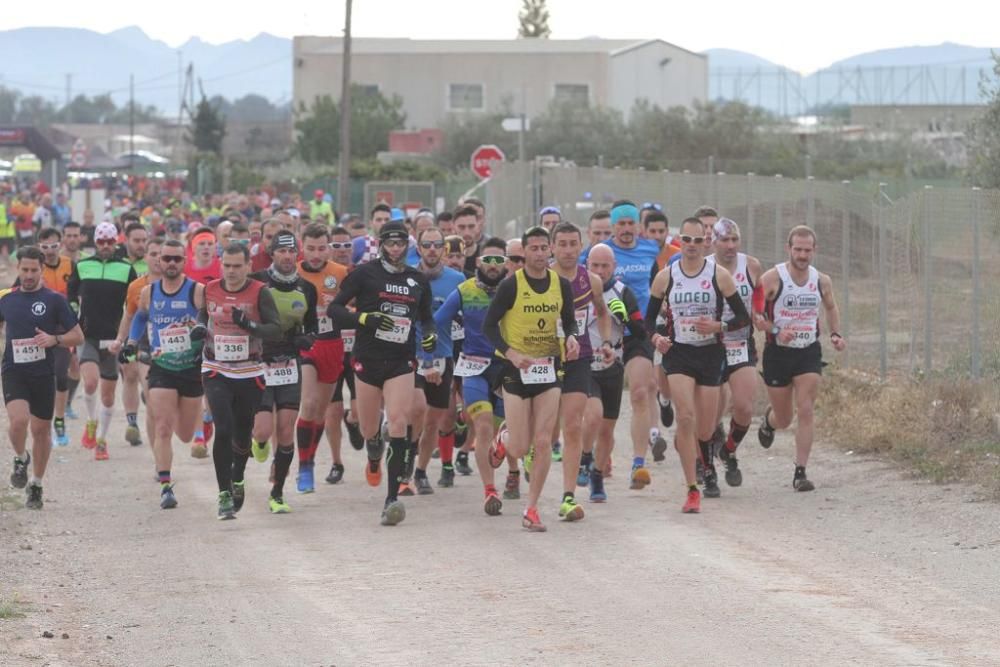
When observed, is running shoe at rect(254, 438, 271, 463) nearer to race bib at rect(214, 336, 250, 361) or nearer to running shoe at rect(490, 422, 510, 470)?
race bib at rect(214, 336, 250, 361)

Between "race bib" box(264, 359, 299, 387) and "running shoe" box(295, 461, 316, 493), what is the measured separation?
Result: 4.73 feet

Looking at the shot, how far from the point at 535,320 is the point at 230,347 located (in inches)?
88.0

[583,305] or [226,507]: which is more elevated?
[583,305]

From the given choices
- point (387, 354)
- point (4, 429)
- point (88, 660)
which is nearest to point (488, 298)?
point (387, 354)

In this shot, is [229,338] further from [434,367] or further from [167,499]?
[167,499]

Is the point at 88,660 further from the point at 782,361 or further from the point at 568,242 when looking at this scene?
the point at 782,361

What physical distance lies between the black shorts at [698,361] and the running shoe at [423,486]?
7.59ft

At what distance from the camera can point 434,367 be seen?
13.3 m

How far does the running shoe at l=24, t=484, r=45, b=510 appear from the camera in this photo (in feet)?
45.3

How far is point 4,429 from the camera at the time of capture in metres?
19.3

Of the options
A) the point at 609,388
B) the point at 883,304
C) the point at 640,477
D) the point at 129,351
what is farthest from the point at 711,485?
the point at 883,304

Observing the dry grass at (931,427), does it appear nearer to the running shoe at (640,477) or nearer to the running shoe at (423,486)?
the running shoe at (640,477)

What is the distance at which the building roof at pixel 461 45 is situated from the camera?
91375 mm

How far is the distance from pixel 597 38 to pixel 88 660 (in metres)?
87.6
